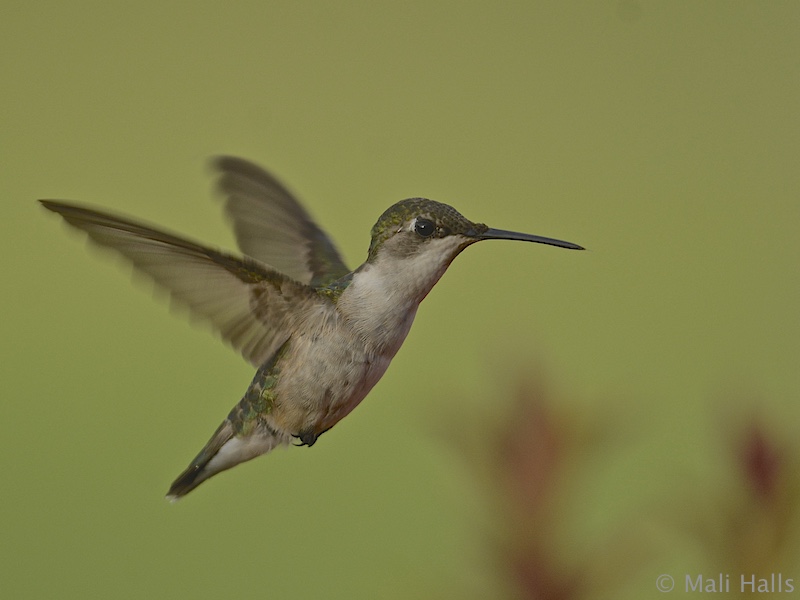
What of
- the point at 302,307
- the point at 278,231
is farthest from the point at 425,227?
the point at 278,231

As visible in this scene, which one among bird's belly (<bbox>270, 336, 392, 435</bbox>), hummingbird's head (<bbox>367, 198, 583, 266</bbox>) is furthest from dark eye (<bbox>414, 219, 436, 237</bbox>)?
bird's belly (<bbox>270, 336, 392, 435</bbox>)

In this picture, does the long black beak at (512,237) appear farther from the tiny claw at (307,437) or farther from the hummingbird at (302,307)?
the tiny claw at (307,437)

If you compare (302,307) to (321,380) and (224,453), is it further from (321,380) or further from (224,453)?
(224,453)

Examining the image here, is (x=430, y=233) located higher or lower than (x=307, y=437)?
higher

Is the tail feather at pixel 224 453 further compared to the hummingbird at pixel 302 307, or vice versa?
the tail feather at pixel 224 453

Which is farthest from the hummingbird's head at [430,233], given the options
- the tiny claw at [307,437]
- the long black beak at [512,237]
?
the tiny claw at [307,437]

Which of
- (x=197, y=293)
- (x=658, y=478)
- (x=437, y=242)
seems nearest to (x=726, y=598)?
(x=437, y=242)
